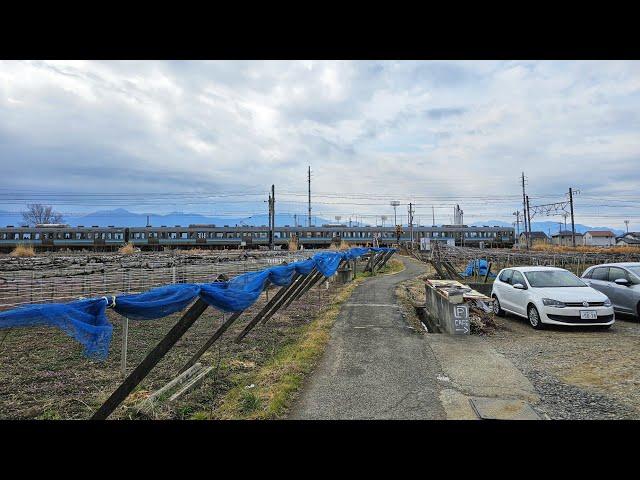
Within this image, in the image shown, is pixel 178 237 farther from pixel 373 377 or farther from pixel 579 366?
pixel 579 366

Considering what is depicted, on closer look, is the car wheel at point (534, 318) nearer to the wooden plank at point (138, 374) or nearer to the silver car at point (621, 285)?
the silver car at point (621, 285)

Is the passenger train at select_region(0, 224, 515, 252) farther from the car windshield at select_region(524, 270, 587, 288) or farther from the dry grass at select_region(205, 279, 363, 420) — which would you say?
the dry grass at select_region(205, 279, 363, 420)

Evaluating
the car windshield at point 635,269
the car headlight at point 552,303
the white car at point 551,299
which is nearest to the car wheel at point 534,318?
the white car at point 551,299

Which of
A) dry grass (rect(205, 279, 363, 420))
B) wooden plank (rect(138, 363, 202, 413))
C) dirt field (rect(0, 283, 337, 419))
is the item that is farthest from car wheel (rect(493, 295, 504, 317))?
wooden plank (rect(138, 363, 202, 413))

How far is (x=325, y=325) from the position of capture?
8.49 m

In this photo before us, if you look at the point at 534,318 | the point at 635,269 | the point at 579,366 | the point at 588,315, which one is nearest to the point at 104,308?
the point at 579,366

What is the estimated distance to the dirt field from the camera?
430 cm

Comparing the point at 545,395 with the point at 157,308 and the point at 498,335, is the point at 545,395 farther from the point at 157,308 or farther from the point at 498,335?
the point at 157,308

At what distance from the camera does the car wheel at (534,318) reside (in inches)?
320

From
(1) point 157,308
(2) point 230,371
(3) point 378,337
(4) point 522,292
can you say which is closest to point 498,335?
(4) point 522,292

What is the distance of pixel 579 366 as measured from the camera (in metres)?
5.53

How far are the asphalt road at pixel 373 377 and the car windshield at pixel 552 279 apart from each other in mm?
3106

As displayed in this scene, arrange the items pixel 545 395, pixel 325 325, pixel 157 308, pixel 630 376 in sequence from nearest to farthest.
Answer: pixel 157 308 → pixel 545 395 → pixel 630 376 → pixel 325 325
